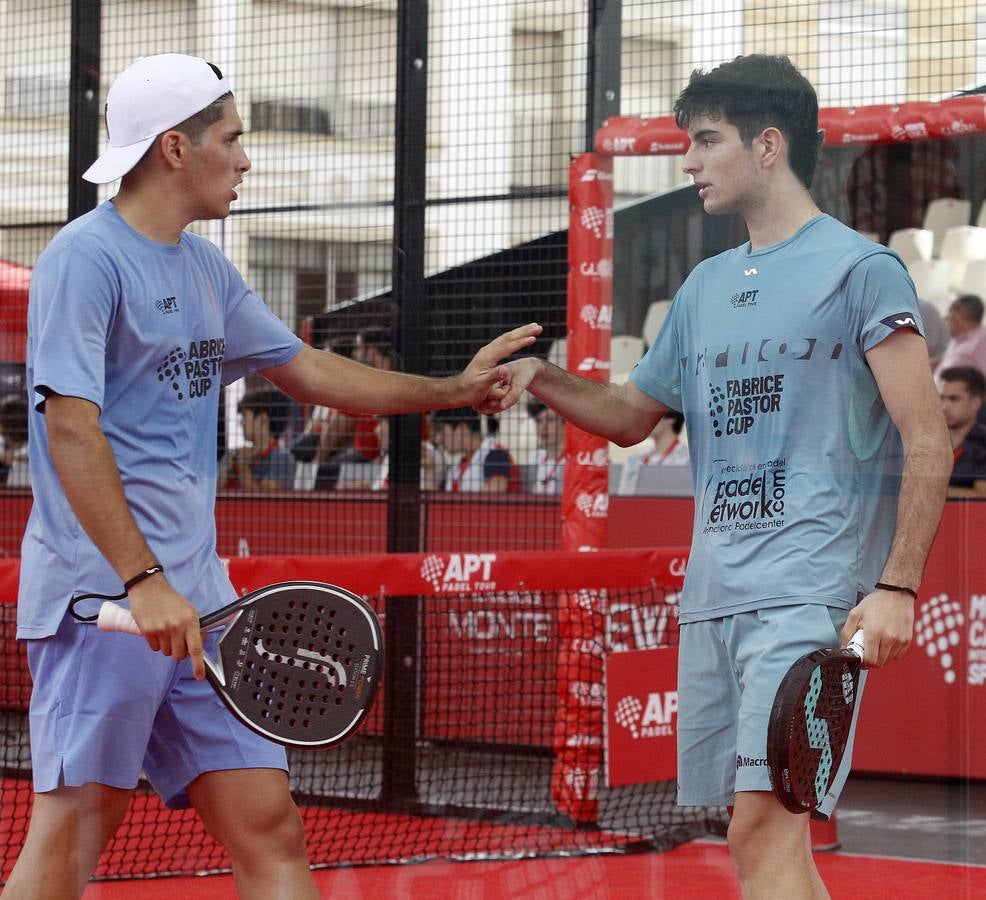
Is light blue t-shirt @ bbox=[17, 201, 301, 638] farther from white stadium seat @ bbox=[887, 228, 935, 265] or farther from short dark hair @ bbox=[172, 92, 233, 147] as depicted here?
white stadium seat @ bbox=[887, 228, 935, 265]

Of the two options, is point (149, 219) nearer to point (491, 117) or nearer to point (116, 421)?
point (116, 421)

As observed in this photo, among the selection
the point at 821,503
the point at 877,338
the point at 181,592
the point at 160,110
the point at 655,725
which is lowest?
the point at 655,725

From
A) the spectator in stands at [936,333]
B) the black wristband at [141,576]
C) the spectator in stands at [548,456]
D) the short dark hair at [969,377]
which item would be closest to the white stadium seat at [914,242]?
the spectator in stands at [936,333]

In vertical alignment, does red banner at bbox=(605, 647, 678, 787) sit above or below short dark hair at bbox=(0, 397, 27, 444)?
below

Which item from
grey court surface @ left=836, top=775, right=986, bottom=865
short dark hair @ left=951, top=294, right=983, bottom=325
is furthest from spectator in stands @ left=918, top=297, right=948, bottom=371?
grey court surface @ left=836, top=775, right=986, bottom=865

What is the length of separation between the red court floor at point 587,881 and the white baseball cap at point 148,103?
90.6 inches

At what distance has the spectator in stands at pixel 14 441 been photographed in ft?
22.2

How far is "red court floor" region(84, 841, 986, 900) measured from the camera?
14.8 ft

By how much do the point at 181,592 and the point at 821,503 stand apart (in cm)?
115

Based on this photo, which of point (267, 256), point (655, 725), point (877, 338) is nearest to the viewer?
point (877, 338)

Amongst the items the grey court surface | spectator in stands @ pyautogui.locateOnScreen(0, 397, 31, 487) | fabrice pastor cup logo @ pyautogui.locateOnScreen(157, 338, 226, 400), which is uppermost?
fabrice pastor cup logo @ pyautogui.locateOnScreen(157, 338, 226, 400)

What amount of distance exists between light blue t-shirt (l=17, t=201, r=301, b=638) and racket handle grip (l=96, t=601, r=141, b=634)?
0.14m

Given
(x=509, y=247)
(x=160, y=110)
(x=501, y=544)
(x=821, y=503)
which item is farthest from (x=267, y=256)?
(x=821, y=503)

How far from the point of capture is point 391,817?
5336 mm
